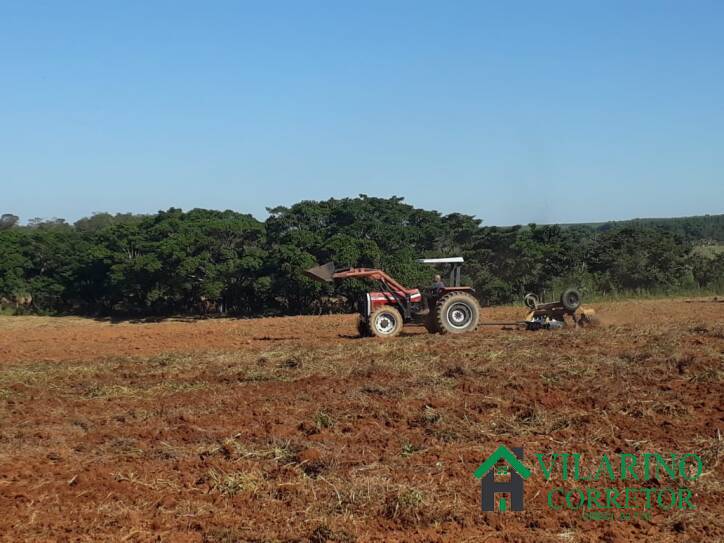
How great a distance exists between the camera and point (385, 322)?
16016 millimetres

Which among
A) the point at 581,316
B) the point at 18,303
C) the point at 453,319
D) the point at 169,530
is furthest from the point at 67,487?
the point at 18,303

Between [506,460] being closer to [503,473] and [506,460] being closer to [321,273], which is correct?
[503,473]

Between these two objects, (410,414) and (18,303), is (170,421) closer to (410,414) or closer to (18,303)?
(410,414)

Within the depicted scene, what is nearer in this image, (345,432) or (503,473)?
(503,473)

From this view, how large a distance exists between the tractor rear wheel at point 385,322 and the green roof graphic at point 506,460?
882 cm

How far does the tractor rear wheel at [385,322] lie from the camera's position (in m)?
15.9

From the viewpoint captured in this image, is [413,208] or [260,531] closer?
[260,531]

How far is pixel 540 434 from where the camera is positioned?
Answer: 7938 millimetres

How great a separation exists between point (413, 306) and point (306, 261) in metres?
12.3

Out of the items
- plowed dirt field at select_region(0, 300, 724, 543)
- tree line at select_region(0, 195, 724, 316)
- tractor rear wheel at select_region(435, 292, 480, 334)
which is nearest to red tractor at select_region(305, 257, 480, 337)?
tractor rear wheel at select_region(435, 292, 480, 334)

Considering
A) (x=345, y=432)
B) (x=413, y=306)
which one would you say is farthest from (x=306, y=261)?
(x=345, y=432)

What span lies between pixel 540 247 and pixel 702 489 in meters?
25.5

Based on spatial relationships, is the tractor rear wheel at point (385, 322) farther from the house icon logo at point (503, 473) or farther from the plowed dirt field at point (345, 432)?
the house icon logo at point (503, 473)

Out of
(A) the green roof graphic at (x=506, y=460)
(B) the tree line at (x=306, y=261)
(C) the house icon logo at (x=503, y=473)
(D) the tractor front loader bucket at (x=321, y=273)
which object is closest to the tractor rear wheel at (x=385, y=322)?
(D) the tractor front loader bucket at (x=321, y=273)
